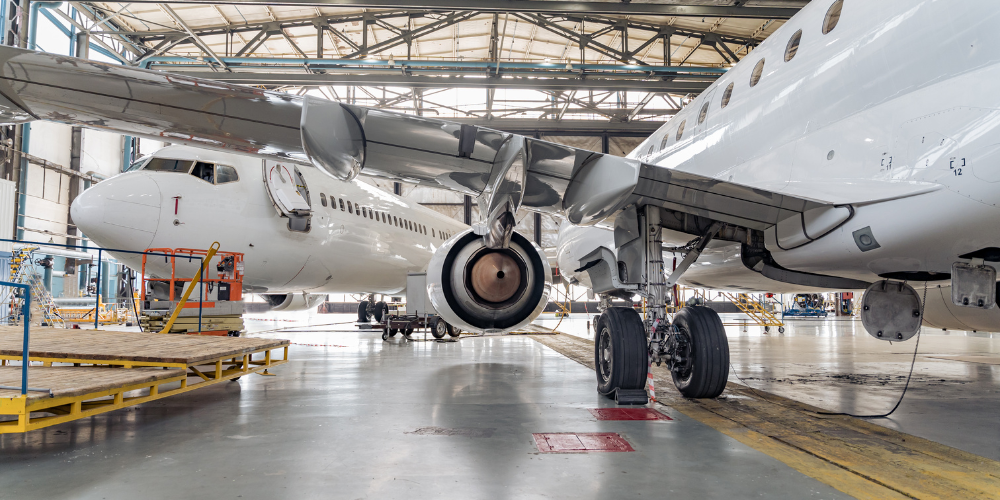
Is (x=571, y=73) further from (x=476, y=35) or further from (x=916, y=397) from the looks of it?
(x=916, y=397)

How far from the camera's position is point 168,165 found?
8.54 m

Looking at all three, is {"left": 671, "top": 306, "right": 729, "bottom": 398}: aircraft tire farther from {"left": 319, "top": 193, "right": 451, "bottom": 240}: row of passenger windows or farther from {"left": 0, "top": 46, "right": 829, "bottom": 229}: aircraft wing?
{"left": 319, "top": 193, "right": 451, "bottom": 240}: row of passenger windows

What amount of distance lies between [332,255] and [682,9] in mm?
9339

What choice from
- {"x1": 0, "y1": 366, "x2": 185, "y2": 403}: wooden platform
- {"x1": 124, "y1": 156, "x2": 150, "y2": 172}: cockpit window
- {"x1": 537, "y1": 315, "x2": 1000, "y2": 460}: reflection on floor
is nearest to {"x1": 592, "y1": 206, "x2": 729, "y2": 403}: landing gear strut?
{"x1": 537, "y1": 315, "x2": 1000, "y2": 460}: reflection on floor

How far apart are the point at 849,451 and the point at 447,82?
52.0 ft

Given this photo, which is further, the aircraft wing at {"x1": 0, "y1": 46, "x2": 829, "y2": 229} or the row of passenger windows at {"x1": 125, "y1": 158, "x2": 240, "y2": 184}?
the row of passenger windows at {"x1": 125, "y1": 158, "x2": 240, "y2": 184}

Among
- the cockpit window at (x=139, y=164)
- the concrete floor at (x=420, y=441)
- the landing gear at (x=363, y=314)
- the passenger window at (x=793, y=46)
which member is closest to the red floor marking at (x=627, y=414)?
the concrete floor at (x=420, y=441)

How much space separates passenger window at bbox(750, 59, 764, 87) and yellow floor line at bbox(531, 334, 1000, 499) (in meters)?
2.94

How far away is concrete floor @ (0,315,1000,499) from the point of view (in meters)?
2.98

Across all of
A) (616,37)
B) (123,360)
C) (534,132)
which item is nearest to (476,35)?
(616,37)

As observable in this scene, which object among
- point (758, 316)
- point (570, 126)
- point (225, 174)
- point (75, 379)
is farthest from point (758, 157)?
point (570, 126)

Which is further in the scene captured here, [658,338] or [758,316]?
[758,316]

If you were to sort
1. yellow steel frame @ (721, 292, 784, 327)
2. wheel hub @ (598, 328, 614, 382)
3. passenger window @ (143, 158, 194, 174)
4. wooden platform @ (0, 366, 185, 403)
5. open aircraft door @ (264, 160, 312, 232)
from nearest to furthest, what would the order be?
wooden platform @ (0, 366, 185, 403) < wheel hub @ (598, 328, 614, 382) < passenger window @ (143, 158, 194, 174) < open aircraft door @ (264, 160, 312, 232) < yellow steel frame @ (721, 292, 784, 327)

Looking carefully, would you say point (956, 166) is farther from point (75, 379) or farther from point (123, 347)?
point (123, 347)
